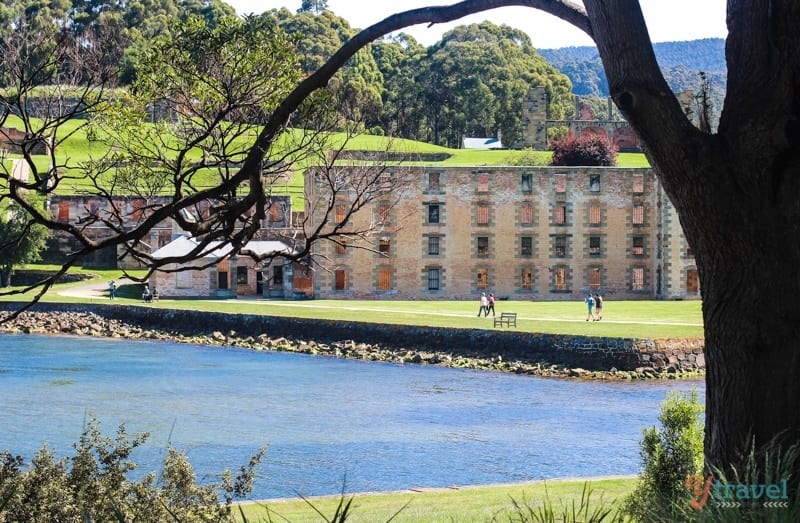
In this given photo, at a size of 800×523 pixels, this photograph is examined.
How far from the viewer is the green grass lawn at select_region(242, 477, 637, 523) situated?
1092 centimetres

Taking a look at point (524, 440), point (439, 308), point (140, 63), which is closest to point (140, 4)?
Result: point (439, 308)

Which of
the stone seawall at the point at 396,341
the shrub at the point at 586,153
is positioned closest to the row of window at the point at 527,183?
the shrub at the point at 586,153

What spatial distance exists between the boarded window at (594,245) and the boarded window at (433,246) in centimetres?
709

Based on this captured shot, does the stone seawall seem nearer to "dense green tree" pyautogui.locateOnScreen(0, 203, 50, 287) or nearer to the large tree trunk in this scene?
"dense green tree" pyautogui.locateOnScreen(0, 203, 50, 287)

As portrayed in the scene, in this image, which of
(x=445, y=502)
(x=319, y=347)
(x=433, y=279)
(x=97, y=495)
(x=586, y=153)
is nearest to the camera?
(x=97, y=495)

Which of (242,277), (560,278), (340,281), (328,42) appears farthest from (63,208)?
(328,42)

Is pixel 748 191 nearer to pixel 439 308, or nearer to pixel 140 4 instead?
pixel 439 308

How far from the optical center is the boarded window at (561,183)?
175 ft

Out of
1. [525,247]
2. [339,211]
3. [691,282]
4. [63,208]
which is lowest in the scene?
[691,282]

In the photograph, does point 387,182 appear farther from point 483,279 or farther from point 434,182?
point 483,279

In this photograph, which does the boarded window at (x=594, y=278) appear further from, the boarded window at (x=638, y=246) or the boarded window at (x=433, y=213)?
the boarded window at (x=433, y=213)

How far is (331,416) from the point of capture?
81.9 ft

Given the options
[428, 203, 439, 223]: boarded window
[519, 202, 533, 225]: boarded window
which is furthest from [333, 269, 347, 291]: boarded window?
[519, 202, 533, 225]: boarded window

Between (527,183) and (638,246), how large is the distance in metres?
5.97
